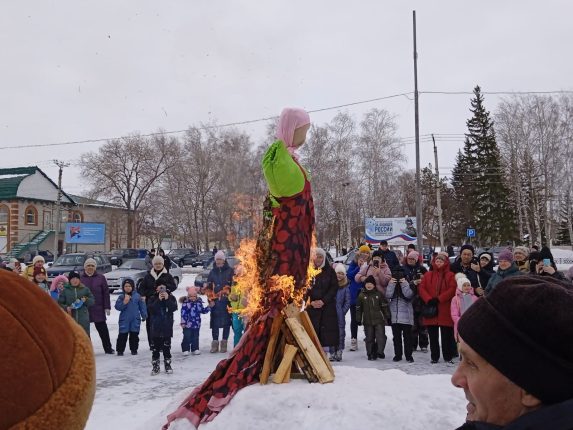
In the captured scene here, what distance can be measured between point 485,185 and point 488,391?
46173 mm

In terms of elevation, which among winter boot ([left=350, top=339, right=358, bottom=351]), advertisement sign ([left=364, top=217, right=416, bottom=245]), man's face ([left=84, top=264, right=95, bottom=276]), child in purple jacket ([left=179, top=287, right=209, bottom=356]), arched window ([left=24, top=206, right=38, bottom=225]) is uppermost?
arched window ([left=24, top=206, right=38, bottom=225])

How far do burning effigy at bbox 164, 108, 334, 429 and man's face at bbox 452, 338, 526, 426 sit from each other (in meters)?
3.01

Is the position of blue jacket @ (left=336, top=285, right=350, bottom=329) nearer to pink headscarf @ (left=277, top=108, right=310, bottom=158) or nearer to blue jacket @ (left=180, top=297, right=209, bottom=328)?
blue jacket @ (left=180, top=297, right=209, bottom=328)

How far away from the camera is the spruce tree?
43938 mm

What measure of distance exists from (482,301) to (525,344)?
18cm

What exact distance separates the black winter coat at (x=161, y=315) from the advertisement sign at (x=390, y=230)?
20723 mm

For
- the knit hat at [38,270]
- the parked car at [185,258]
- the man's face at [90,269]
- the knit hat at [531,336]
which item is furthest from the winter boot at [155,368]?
the parked car at [185,258]

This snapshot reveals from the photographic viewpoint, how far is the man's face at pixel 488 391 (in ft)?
4.54

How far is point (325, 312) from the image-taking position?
8.32 metres

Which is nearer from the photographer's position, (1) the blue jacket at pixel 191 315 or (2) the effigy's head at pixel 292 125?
(2) the effigy's head at pixel 292 125

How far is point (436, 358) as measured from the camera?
8555mm

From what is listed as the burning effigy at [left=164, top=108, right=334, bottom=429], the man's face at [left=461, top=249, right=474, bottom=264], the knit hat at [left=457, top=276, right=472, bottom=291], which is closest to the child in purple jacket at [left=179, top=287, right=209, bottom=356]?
the knit hat at [left=457, top=276, right=472, bottom=291]

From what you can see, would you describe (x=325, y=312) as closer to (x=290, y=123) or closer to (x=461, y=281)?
(x=461, y=281)

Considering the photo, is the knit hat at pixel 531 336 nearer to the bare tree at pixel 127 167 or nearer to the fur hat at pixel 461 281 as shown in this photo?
the fur hat at pixel 461 281
